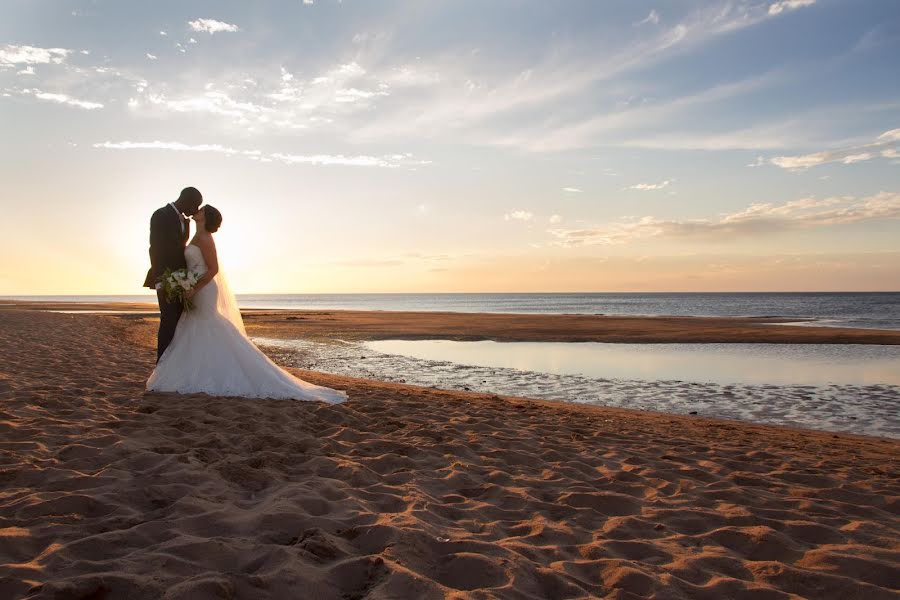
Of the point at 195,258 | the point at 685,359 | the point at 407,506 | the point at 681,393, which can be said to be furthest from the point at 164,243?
the point at 685,359

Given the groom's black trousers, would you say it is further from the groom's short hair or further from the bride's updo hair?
the groom's short hair

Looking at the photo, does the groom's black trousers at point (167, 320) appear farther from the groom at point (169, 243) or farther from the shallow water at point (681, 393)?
the shallow water at point (681, 393)

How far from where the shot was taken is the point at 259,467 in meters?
4.62

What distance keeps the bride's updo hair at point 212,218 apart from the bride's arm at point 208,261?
0.15m

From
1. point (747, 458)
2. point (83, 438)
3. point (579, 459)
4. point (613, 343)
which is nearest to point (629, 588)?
point (579, 459)

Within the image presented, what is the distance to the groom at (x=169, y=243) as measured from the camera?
7.85 metres

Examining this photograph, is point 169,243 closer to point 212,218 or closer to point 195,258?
point 195,258

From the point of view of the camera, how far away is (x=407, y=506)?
3.97m

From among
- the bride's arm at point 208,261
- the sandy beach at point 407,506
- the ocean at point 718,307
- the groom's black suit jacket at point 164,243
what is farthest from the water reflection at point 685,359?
the ocean at point 718,307

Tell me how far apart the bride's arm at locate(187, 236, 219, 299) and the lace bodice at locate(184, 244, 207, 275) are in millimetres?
47

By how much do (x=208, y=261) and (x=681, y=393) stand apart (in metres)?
9.55

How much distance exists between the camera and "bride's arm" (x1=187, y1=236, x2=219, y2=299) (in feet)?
25.9

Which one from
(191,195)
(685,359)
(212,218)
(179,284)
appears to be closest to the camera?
(179,284)

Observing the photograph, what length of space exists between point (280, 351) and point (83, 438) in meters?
14.8
